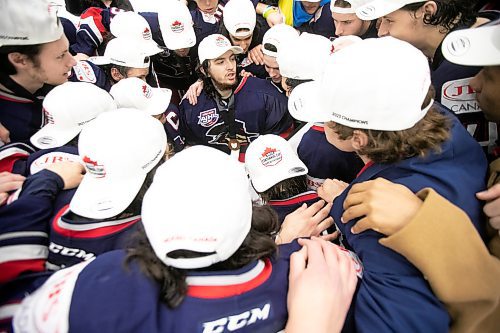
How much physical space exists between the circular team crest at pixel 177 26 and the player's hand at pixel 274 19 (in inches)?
36.1

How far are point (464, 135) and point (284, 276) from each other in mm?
746

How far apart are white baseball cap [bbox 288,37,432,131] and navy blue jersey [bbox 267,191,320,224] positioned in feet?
1.92

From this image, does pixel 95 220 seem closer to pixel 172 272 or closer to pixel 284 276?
pixel 172 272

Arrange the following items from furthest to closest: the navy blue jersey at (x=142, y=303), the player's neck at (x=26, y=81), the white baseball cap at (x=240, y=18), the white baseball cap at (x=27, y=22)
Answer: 1. the white baseball cap at (x=240, y=18)
2. the player's neck at (x=26, y=81)
3. the white baseball cap at (x=27, y=22)
4. the navy blue jersey at (x=142, y=303)

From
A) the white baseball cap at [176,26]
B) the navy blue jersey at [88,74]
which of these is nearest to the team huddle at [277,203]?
the navy blue jersey at [88,74]

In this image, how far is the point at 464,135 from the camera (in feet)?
3.53

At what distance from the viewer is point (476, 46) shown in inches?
42.5

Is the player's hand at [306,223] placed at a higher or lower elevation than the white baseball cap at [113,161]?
lower

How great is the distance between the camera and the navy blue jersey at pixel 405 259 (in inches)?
33.7

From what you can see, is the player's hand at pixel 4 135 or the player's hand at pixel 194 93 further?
the player's hand at pixel 194 93

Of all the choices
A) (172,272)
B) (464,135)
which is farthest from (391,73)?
(172,272)

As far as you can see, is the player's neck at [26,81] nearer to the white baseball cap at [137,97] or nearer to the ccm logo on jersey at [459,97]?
the white baseball cap at [137,97]

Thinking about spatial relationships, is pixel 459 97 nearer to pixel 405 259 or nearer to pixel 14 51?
pixel 405 259

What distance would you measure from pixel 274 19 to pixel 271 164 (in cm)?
226
